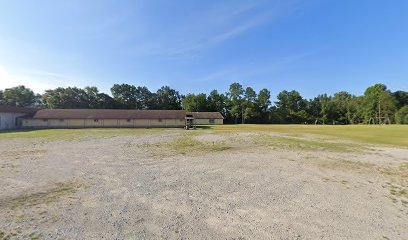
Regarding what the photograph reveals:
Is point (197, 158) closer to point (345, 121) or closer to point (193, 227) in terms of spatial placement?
point (193, 227)

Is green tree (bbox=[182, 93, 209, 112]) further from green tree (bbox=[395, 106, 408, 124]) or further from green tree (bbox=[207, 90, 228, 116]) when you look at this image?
green tree (bbox=[395, 106, 408, 124])

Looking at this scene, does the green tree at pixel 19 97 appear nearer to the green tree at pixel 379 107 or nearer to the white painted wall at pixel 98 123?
the white painted wall at pixel 98 123

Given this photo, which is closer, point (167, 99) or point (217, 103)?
point (217, 103)

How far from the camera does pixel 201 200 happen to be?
210 inches

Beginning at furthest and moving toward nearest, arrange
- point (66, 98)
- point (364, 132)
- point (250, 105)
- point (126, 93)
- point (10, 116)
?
point (126, 93) < point (250, 105) < point (66, 98) < point (10, 116) < point (364, 132)

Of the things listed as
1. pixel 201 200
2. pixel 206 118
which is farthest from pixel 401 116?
pixel 201 200

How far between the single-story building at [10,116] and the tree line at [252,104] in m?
24.2

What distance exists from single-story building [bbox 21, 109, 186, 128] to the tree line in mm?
25009

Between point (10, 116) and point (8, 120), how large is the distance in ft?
3.55

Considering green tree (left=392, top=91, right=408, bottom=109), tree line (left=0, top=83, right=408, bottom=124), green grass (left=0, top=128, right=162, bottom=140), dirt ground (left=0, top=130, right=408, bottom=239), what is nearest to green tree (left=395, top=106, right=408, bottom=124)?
tree line (left=0, top=83, right=408, bottom=124)

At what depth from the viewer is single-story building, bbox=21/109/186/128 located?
41.3m

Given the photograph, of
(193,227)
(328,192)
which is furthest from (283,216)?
(328,192)

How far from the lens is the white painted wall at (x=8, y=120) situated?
35625 mm

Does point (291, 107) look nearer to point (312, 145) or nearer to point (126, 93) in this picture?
point (312, 145)
